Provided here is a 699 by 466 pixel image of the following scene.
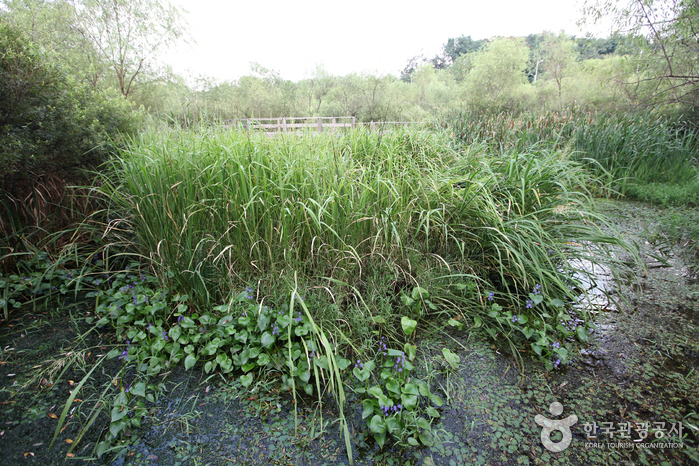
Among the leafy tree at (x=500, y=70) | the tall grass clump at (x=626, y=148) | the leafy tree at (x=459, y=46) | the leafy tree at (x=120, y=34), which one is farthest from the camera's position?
the leafy tree at (x=459, y=46)

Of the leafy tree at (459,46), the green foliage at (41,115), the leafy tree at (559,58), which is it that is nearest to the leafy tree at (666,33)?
the green foliage at (41,115)

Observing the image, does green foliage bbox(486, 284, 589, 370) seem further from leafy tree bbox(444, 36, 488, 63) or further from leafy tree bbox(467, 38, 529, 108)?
leafy tree bbox(444, 36, 488, 63)

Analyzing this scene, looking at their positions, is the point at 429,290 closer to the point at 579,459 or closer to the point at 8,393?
the point at 579,459

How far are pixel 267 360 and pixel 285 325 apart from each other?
0.19m

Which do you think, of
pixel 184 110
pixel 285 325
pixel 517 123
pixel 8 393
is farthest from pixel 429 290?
pixel 517 123

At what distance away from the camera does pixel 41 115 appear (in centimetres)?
222

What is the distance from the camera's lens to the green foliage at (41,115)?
2080mm

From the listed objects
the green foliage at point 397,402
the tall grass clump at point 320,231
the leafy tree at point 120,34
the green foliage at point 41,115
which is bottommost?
the green foliage at point 397,402

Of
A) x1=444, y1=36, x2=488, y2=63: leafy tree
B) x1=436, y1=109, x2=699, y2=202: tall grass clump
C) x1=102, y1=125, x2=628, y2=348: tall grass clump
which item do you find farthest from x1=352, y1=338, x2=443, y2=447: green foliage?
x1=444, y1=36, x2=488, y2=63: leafy tree

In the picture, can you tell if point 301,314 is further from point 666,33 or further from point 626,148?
point 666,33

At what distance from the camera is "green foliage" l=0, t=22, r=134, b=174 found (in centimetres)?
208

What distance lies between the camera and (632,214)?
13.2ft

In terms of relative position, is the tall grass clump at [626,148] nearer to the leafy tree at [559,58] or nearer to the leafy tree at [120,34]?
the leafy tree at [120,34]

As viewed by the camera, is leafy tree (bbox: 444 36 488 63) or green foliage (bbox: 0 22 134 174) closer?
green foliage (bbox: 0 22 134 174)
